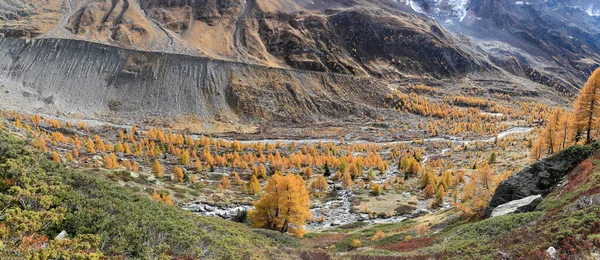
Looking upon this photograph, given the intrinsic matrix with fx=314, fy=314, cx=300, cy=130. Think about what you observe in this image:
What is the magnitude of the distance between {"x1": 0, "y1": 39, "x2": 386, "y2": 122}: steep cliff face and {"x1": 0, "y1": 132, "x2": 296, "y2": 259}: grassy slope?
5698 inches

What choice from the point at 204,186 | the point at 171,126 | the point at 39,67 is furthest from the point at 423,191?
the point at 39,67

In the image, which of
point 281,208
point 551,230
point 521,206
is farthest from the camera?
point 281,208

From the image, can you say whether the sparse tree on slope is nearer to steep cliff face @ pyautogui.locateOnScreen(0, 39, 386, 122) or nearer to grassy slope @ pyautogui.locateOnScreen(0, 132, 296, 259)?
grassy slope @ pyautogui.locateOnScreen(0, 132, 296, 259)

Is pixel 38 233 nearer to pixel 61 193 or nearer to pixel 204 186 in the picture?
pixel 61 193

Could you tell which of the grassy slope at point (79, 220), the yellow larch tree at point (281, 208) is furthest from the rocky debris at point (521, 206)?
the yellow larch tree at point (281, 208)

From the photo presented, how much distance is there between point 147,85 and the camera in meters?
166

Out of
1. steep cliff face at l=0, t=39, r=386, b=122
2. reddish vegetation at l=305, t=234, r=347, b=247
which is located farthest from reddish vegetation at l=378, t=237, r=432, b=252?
steep cliff face at l=0, t=39, r=386, b=122

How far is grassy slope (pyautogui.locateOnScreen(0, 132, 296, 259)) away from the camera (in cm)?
1296

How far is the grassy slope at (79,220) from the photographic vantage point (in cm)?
1296

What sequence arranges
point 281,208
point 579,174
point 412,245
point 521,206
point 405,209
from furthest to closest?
1. point 405,209
2. point 281,208
3. point 412,245
4. point 521,206
5. point 579,174

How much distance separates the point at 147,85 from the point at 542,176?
569 feet

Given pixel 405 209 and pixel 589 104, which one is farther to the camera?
pixel 405 209

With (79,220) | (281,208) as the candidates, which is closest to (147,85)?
(281,208)

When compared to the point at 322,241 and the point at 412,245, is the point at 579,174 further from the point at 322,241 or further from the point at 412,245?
the point at 322,241
